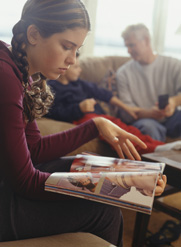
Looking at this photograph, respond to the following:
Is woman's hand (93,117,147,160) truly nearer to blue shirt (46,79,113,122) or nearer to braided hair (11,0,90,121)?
braided hair (11,0,90,121)

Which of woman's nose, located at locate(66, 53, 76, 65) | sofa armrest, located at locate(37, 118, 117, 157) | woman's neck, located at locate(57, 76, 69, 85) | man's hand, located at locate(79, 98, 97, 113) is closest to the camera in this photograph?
woman's nose, located at locate(66, 53, 76, 65)

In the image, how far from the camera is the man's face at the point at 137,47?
99.6 inches

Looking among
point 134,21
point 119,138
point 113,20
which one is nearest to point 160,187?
point 119,138

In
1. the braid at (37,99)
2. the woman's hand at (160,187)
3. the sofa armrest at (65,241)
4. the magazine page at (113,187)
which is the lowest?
the sofa armrest at (65,241)

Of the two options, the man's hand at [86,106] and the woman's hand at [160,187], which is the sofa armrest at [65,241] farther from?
the man's hand at [86,106]

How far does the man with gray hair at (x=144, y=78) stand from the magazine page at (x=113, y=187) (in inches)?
62.3

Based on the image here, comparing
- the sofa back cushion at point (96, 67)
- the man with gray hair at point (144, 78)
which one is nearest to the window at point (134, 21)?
the sofa back cushion at point (96, 67)

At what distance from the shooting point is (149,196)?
768 millimetres

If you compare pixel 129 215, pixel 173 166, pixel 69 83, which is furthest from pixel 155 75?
pixel 173 166

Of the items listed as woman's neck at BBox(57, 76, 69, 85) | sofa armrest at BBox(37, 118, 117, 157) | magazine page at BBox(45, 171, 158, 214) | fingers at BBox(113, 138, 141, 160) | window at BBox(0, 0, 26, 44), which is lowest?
sofa armrest at BBox(37, 118, 117, 157)

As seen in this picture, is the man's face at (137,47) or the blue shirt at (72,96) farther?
the man's face at (137,47)

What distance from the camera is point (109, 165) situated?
101 cm

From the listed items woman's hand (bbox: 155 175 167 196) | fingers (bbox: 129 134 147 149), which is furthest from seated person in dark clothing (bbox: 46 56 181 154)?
woman's hand (bbox: 155 175 167 196)

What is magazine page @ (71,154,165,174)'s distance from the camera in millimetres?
955
